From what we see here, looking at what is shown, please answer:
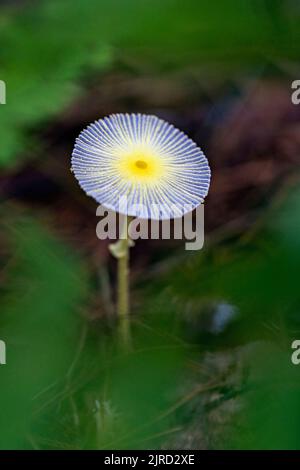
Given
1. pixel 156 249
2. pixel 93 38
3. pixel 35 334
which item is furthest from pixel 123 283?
pixel 93 38

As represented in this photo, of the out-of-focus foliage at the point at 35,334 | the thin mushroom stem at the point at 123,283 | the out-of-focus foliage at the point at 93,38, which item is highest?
the out-of-focus foliage at the point at 93,38

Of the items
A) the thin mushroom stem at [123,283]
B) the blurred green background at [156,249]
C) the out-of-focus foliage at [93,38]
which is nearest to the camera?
the blurred green background at [156,249]

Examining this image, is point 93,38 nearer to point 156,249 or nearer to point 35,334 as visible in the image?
point 156,249

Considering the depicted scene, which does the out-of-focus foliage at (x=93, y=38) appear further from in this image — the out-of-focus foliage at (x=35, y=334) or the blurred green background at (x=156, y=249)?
the out-of-focus foliage at (x=35, y=334)

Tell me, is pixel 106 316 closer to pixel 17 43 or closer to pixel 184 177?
pixel 184 177

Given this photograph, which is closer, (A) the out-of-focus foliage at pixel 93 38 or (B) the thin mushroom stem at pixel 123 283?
(B) the thin mushroom stem at pixel 123 283

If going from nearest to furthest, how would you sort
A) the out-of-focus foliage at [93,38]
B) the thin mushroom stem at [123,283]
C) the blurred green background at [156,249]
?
the blurred green background at [156,249]
the thin mushroom stem at [123,283]
the out-of-focus foliage at [93,38]

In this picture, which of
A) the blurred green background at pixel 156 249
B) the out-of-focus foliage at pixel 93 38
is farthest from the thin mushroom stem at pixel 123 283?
the out-of-focus foliage at pixel 93 38

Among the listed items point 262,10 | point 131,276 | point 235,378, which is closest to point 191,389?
point 235,378
